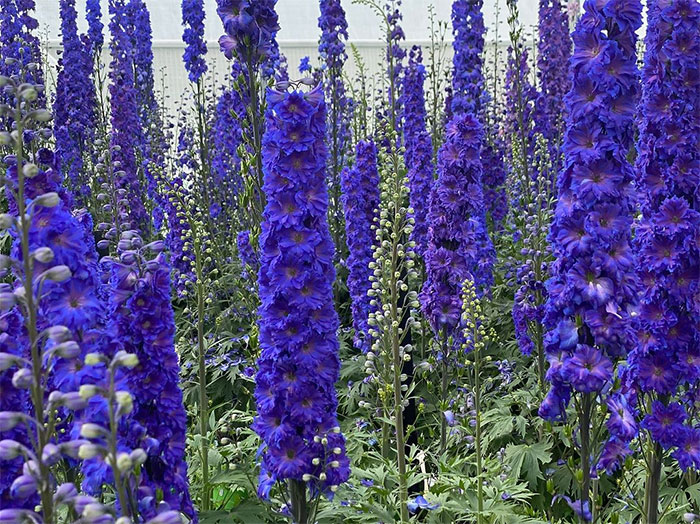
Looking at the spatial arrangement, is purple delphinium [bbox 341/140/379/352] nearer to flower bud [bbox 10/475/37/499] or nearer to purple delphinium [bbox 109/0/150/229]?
purple delphinium [bbox 109/0/150/229]

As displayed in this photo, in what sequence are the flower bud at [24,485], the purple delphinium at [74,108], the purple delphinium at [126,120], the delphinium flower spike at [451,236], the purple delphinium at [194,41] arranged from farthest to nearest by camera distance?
the purple delphinium at [74,108] < the purple delphinium at [126,120] < the purple delphinium at [194,41] < the delphinium flower spike at [451,236] < the flower bud at [24,485]

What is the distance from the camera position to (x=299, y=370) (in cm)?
320

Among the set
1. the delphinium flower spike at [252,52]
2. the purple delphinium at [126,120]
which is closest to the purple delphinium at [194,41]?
the purple delphinium at [126,120]

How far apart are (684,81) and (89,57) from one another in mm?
6824

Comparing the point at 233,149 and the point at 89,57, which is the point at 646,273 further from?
the point at 89,57

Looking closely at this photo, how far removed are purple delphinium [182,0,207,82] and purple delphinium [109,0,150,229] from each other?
0.99 meters

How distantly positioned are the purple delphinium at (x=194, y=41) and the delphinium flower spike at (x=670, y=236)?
13.2 ft

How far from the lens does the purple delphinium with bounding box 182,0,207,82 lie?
22.9ft

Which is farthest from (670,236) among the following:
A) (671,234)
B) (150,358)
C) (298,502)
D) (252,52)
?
(150,358)

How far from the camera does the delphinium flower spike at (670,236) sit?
12.4 feet

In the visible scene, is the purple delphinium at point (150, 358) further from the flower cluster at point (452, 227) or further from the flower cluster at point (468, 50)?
the flower cluster at point (468, 50)

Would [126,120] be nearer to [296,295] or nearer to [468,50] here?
[468,50]

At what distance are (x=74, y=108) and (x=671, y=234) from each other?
6496mm

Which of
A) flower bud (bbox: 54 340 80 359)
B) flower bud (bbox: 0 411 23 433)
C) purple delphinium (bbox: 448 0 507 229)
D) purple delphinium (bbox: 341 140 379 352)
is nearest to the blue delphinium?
flower bud (bbox: 54 340 80 359)
